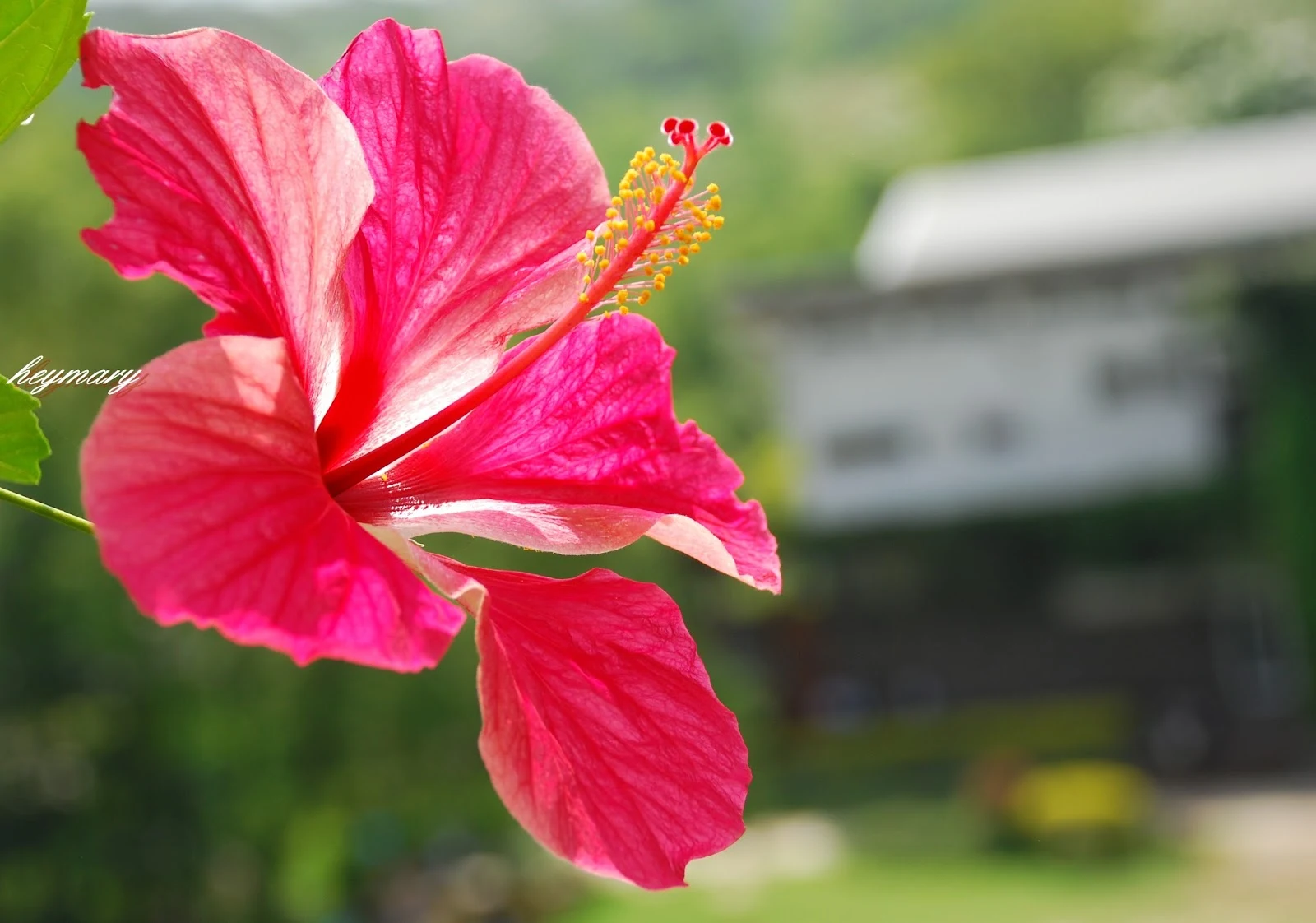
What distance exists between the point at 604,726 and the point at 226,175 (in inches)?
5.1

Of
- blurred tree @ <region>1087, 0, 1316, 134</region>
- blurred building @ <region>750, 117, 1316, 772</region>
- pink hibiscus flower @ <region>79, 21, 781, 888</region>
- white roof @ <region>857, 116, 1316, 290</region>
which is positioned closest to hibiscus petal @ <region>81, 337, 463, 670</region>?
pink hibiscus flower @ <region>79, 21, 781, 888</region>

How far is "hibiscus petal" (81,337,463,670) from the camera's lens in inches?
8.7

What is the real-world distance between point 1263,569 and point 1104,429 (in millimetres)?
1571

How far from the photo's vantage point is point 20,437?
0.86ft

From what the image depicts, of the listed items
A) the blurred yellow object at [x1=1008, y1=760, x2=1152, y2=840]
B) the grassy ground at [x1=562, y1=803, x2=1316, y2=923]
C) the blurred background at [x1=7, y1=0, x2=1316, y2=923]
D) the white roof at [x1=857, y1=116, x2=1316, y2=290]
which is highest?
the white roof at [x1=857, y1=116, x2=1316, y2=290]

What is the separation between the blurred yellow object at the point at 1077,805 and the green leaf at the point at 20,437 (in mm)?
8860

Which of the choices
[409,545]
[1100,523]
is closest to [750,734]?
[1100,523]

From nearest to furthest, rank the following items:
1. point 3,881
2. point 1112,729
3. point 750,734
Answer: point 3,881, point 750,734, point 1112,729

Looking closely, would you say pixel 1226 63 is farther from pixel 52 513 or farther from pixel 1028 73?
pixel 52 513

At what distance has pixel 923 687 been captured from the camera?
10453 millimetres

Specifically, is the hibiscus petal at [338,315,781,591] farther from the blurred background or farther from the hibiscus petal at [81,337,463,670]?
the blurred background

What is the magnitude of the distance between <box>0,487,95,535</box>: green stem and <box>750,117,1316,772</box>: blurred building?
10.1m

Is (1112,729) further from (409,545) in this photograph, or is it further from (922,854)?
(409,545)

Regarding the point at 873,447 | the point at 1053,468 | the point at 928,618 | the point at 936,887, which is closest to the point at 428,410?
the point at 936,887
